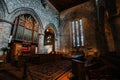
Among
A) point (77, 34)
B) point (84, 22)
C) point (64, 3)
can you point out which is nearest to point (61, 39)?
point (77, 34)

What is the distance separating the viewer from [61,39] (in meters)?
13.5

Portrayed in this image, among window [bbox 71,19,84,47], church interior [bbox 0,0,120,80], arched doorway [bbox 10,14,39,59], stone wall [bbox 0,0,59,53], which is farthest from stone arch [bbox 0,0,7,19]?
window [bbox 71,19,84,47]

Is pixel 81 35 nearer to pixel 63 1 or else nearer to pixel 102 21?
pixel 102 21

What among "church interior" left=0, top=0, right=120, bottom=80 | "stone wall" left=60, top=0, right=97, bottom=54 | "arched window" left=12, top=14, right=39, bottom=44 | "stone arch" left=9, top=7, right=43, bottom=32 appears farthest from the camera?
"stone wall" left=60, top=0, right=97, bottom=54

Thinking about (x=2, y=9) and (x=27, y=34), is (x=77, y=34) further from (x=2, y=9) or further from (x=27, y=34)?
(x=2, y=9)

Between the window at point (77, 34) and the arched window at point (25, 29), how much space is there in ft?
18.6

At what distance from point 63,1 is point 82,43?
686 centimetres

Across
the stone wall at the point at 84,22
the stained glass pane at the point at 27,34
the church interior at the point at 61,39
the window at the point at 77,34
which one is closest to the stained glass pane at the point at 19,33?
the church interior at the point at 61,39

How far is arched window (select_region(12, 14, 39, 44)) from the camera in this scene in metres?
7.48

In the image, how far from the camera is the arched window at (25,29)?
24.5 feet

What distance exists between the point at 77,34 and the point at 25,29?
7319 mm

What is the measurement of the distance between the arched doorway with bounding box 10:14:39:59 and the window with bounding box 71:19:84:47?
567 centimetres

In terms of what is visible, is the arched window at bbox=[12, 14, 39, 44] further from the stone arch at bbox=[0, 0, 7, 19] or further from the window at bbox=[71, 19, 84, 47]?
the window at bbox=[71, 19, 84, 47]

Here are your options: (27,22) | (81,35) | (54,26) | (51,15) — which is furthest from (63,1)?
(27,22)
